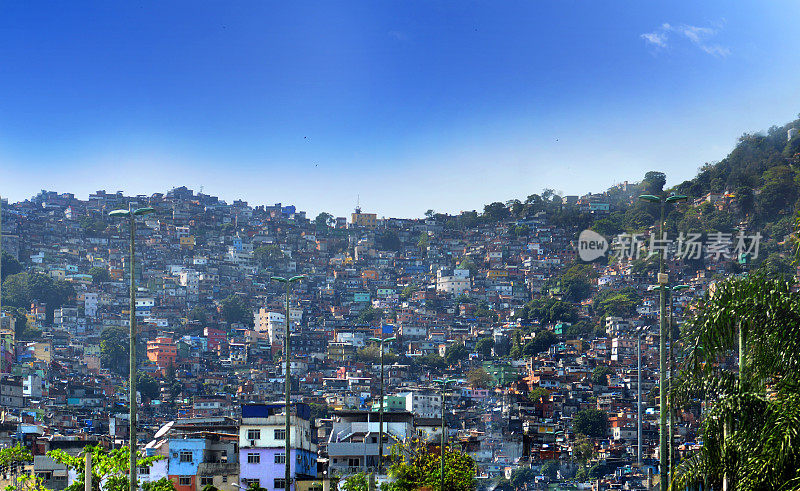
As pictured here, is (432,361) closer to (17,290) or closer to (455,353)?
(455,353)

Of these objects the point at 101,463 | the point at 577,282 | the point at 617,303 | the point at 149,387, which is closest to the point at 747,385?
the point at 101,463

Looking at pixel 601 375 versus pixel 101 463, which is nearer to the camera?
pixel 101 463

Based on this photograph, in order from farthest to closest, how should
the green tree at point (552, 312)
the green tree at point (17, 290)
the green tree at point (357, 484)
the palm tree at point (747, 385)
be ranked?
the green tree at point (17, 290) < the green tree at point (552, 312) < the green tree at point (357, 484) < the palm tree at point (747, 385)

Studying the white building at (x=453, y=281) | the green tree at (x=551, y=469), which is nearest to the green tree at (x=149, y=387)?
the green tree at (x=551, y=469)

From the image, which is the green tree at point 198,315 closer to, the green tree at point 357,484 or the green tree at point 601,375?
the green tree at point 601,375

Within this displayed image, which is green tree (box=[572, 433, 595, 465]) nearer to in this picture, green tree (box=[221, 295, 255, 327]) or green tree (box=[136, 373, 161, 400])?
green tree (box=[136, 373, 161, 400])

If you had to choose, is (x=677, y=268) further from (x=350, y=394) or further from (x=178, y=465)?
(x=178, y=465)
